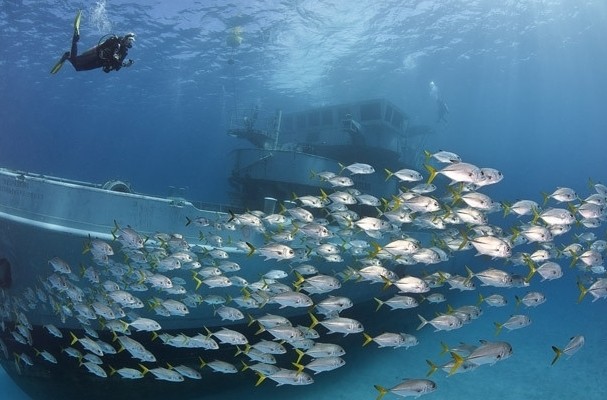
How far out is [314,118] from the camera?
2278cm

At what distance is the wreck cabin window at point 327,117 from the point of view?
865 inches

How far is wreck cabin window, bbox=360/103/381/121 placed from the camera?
68.9ft

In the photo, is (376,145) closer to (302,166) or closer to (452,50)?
(302,166)

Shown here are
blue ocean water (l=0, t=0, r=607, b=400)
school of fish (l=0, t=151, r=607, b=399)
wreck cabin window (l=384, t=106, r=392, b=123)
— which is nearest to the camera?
→ school of fish (l=0, t=151, r=607, b=399)

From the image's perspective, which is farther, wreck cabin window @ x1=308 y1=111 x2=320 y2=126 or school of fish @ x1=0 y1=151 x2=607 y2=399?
wreck cabin window @ x1=308 y1=111 x2=320 y2=126

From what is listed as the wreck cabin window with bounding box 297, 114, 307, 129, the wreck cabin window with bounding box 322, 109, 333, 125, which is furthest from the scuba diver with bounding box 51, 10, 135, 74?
the wreck cabin window with bounding box 297, 114, 307, 129

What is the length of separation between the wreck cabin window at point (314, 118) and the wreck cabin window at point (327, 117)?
1.32 feet

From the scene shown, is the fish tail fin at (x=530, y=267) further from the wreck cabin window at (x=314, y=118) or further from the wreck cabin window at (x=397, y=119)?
the wreck cabin window at (x=314, y=118)

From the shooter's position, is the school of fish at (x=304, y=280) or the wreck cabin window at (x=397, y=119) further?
the wreck cabin window at (x=397, y=119)

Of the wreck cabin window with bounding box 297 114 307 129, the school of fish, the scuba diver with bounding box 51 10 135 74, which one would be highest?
the wreck cabin window with bounding box 297 114 307 129

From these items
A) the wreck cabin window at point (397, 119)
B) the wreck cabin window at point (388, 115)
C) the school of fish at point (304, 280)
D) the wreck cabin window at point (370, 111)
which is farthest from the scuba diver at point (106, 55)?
the wreck cabin window at point (397, 119)

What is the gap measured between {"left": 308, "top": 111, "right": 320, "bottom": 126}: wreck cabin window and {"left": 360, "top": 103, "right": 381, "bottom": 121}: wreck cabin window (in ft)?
8.70

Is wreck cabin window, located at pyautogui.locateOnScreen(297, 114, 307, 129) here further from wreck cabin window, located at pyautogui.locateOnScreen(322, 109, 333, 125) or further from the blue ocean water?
the blue ocean water

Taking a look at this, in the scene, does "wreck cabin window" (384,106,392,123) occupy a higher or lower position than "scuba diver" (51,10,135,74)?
higher
